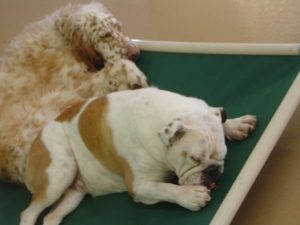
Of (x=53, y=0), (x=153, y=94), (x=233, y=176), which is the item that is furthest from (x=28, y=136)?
(x=53, y=0)

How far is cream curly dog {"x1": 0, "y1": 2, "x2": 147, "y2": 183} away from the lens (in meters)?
2.28

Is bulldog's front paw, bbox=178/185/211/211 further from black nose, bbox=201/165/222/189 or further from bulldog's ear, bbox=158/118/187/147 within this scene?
bulldog's ear, bbox=158/118/187/147

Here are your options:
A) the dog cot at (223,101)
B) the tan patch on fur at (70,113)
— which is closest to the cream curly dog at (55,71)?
the dog cot at (223,101)

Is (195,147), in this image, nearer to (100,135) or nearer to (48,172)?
(100,135)

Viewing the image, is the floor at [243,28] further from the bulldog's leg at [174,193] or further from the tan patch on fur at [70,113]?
the tan patch on fur at [70,113]

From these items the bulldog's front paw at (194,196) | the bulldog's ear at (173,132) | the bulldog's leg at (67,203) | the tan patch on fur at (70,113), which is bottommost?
the bulldog's leg at (67,203)

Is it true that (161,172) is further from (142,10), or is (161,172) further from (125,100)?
(142,10)

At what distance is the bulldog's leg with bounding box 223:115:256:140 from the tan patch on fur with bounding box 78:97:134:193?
0.38 metres

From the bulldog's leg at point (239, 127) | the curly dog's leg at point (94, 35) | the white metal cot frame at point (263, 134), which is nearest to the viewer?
the white metal cot frame at point (263, 134)

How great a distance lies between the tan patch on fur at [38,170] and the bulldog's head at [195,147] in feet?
1.69

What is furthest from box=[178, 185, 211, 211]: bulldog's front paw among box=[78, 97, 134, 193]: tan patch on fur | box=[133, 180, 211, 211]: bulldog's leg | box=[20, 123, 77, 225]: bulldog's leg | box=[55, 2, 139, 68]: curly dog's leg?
box=[55, 2, 139, 68]: curly dog's leg

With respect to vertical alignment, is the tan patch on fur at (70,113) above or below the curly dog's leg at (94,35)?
below

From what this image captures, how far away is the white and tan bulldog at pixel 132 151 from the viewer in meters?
1.60

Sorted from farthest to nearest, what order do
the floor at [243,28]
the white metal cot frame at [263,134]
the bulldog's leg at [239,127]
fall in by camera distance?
the floor at [243,28], the bulldog's leg at [239,127], the white metal cot frame at [263,134]
